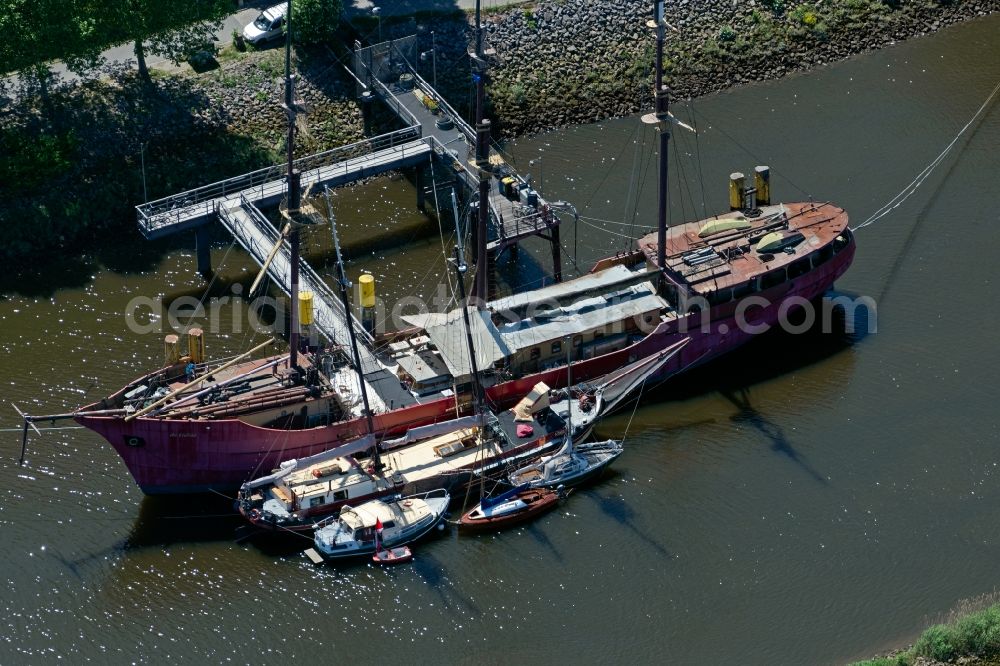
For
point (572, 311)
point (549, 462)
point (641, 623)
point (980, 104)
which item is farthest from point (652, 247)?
point (980, 104)

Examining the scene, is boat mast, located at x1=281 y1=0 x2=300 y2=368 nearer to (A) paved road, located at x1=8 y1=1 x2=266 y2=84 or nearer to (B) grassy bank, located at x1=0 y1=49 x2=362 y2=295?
(B) grassy bank, located at x1=0 y1=49 x2=362 y2=295

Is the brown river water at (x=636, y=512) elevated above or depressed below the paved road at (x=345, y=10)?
below

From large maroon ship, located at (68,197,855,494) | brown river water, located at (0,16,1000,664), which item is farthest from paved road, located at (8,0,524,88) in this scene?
large maroon ship, located at (68,197,855,494)

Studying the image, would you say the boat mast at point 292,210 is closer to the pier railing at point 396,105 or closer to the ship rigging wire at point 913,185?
the pier railing at point 396,105

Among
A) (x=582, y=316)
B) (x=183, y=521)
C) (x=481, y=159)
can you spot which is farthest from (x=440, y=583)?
(x=481, y=159)

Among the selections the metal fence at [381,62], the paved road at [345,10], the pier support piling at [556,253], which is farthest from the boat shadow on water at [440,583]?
the paved road at [345,10]

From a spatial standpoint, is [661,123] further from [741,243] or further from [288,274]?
[288,274]

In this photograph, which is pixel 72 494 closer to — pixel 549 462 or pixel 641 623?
pixel 549 462
